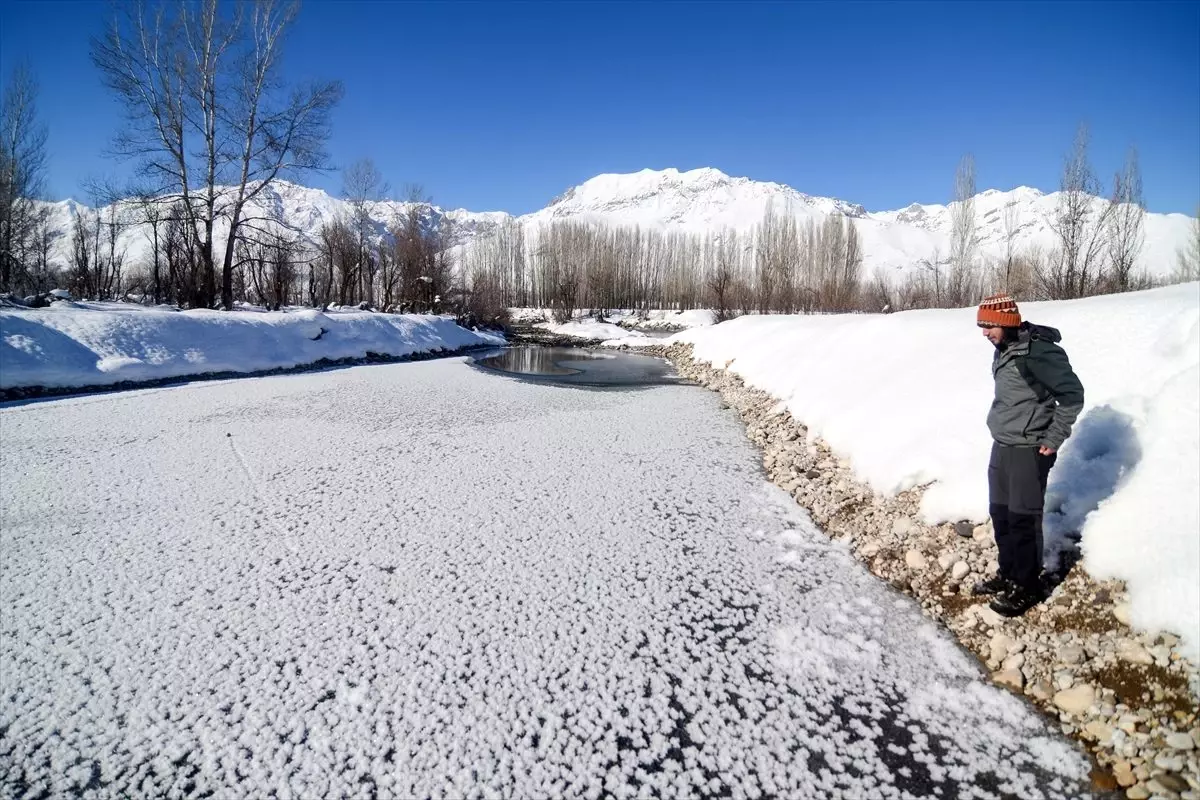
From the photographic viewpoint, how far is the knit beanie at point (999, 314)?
9.23 feet

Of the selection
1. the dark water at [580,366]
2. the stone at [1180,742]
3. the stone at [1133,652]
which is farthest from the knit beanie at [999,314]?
the dark water at [580,366]

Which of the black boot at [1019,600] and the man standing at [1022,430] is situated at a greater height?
the man standing at [1022,430]

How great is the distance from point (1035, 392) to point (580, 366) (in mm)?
15658

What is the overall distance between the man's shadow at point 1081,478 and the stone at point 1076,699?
704 millimetres

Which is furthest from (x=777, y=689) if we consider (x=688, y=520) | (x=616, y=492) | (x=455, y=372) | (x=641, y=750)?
(x=455, y=372)

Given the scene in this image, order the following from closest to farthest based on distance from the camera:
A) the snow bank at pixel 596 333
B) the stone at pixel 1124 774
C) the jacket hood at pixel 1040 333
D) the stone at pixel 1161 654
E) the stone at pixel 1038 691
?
the stone at pixel 1124 774, the stone at pixel 1161 654, the stone at pixel 1038 691, the jacket hood at pixel 1040 333, the snow bank at pixel 596 333

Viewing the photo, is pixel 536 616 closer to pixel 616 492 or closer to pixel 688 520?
pixel 688 520

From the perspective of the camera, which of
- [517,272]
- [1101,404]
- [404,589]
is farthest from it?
[517,272]

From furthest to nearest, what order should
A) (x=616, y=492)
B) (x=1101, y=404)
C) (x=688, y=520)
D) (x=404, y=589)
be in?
(x=616, y=492) → (x=688, y=520) → (x=1101, y=404) → (x=404, y=589)

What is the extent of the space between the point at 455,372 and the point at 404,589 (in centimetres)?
1164

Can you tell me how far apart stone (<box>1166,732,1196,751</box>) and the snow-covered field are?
0.32 m

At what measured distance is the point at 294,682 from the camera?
261 centimetres

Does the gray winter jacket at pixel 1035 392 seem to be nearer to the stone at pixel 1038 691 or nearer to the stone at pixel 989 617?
the stone at pixel 989 617

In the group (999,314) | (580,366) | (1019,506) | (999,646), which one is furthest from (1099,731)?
(580,366)
